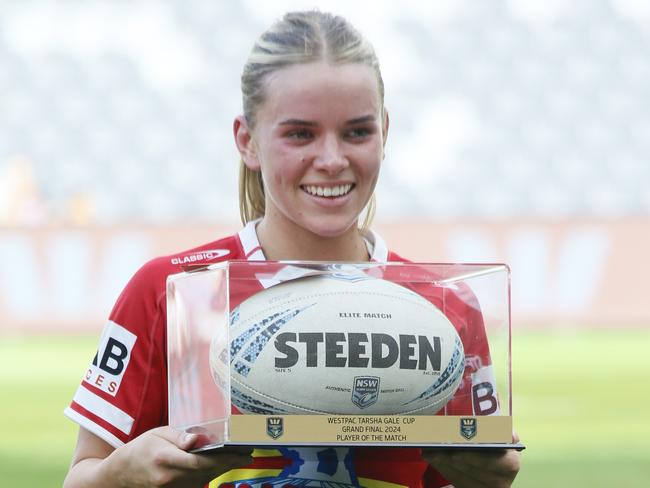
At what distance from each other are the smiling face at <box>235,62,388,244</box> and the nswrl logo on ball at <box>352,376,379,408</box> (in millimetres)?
376

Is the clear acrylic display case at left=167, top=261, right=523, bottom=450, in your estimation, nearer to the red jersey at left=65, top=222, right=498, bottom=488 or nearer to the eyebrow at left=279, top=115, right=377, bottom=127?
the red jersey at left=65, top=222, right=498, bottom=488

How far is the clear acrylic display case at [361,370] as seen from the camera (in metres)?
1.85

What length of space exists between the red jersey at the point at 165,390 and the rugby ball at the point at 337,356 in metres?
0.07

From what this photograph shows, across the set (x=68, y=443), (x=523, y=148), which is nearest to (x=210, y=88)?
(x=523, y=148)

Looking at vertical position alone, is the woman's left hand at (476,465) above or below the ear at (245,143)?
below

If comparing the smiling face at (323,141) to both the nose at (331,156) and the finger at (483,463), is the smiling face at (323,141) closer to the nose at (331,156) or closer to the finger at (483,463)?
the nose at (331,156)

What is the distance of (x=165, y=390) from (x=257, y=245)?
1.10ft

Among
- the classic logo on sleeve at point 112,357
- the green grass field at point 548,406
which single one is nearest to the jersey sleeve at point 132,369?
the classic logo on sleeve at point 112,357

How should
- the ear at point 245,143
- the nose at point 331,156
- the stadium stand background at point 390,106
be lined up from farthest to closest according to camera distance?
the stadium stand background at point 390,106
the ear at point 245,143
the nose at point 331,156

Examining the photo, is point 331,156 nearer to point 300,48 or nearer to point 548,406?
point 300,48

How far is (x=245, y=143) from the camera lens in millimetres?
2359

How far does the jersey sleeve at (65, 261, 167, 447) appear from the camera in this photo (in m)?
2.24

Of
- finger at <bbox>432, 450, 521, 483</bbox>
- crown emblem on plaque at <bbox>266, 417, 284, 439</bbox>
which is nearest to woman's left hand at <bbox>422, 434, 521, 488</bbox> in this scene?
finger at <bbox>432, 450, 521, 483</bbox>

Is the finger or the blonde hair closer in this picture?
the finger
